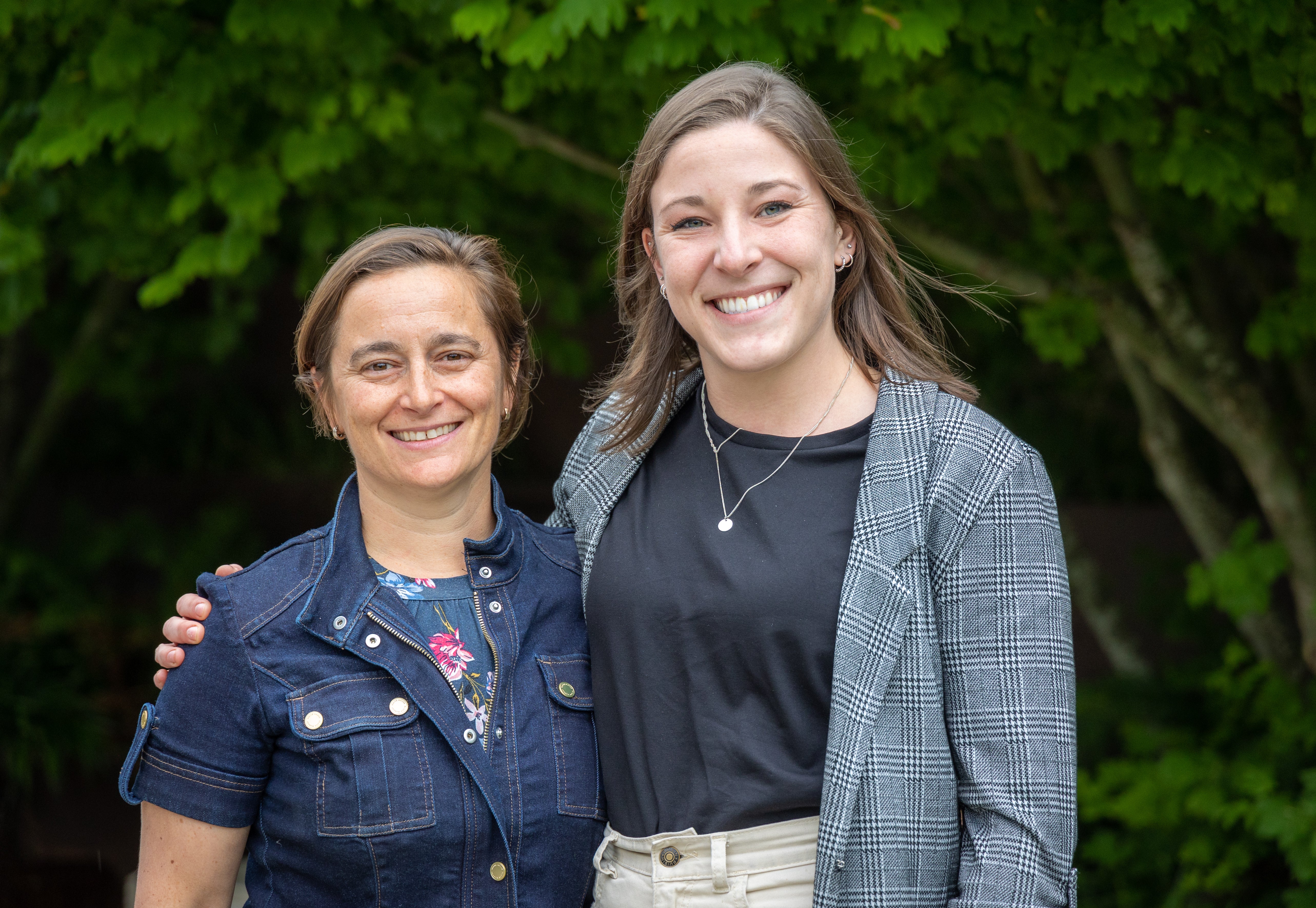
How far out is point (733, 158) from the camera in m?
2.02

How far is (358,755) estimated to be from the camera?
1.98m

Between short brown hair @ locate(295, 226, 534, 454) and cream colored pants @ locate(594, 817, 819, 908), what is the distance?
2.69 feet

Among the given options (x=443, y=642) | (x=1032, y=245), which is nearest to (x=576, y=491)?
(x=443, y=642)

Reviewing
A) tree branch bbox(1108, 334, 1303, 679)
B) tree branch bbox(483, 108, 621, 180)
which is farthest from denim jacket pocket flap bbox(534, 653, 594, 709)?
tree branch bbox(1108, 334, 1303, 679)

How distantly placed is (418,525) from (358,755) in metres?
0.42

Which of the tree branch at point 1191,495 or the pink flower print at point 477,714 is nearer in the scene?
the pink flower print at point 477,714

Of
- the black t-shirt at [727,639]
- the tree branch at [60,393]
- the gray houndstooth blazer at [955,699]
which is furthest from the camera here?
the tree branch at [60,393]

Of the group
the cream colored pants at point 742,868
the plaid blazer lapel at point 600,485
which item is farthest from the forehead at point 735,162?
the cream colored pants at point 742,868

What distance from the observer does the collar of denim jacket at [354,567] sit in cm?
205

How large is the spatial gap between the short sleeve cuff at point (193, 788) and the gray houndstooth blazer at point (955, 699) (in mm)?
929

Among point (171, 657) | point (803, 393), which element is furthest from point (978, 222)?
point (171, 657)

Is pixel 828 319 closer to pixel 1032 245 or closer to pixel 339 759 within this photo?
pixel 339 759

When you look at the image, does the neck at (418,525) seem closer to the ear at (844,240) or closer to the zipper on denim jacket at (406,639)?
the zipper on denim jacket at (406,639)

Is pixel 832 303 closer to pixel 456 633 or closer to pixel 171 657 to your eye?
pixel 456 633
